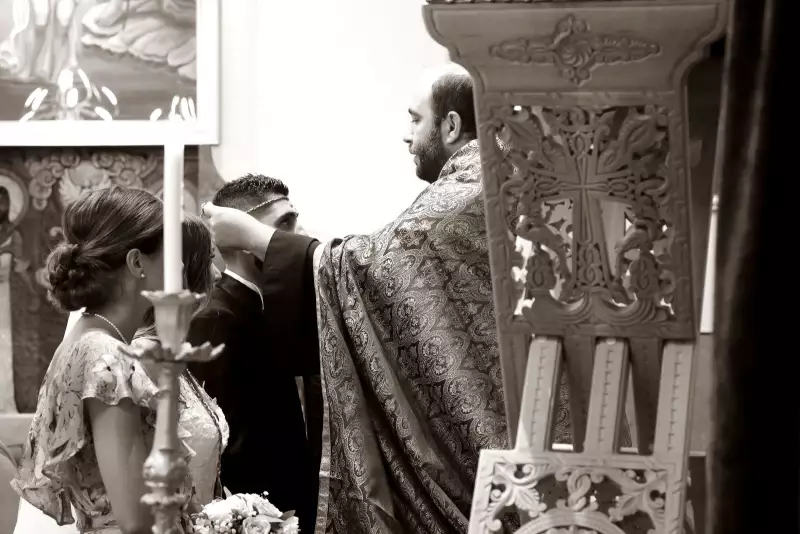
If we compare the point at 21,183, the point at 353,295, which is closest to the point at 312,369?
the point at 353,295

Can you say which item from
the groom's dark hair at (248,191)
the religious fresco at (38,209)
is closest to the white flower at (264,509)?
the groom's dark hair at (248,191)

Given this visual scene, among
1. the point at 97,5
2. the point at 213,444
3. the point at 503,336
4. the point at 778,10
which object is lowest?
the point at 213,444

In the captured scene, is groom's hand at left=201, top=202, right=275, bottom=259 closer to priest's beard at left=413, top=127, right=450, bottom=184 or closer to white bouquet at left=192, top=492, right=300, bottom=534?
priest's beard at left=413, top=127, right=450, bottom=184

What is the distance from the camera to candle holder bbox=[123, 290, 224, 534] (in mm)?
1284

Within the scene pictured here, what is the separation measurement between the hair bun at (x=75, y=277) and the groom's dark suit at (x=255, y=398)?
1.01 m

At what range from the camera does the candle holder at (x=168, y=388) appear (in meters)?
1.28

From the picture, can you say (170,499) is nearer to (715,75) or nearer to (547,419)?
(547,419)

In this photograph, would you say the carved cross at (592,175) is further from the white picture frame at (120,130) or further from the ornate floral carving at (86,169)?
the ornate floral carving at (86,169)

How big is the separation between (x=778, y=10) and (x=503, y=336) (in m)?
0.59

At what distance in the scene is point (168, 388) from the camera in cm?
131

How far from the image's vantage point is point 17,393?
458 cm

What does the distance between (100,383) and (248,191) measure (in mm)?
1484

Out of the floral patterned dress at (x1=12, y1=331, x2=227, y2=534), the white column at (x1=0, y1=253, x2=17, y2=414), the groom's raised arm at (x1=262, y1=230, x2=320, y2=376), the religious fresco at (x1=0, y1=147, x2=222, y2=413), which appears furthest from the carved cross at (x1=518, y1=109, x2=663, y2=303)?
the white column at (x1=0, y1=253, x2=17, y2=414)

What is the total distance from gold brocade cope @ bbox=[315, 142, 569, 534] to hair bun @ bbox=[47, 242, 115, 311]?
766mm
